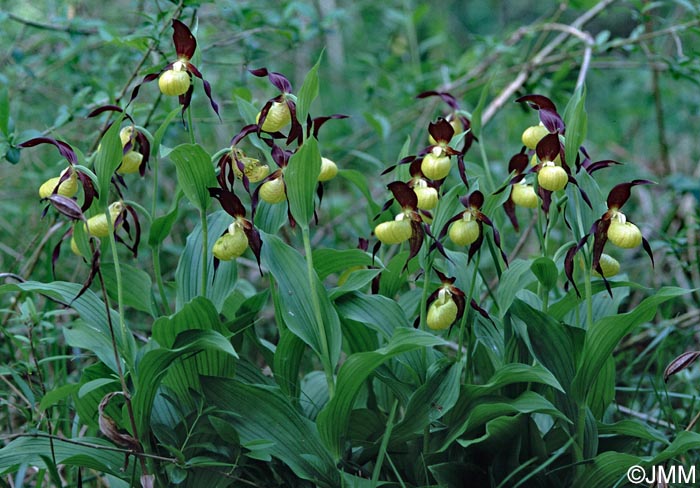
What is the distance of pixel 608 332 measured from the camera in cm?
106

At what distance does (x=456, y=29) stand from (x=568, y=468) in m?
4.69

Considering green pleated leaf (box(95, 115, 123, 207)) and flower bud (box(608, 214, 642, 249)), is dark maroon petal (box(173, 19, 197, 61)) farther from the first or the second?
flower bud (box(608, 214, 642, 249))

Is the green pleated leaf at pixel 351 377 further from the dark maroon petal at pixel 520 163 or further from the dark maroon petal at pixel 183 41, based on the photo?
the dark maroon petal at pixel 183 41

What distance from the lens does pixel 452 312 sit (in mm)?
1105

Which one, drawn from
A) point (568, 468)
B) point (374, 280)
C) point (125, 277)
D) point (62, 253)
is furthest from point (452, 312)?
point (62, 253)

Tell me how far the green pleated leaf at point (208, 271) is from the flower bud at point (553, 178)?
1.78 feet

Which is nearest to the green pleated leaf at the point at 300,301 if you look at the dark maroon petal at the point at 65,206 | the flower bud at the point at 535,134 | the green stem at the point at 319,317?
the green stem at the point at 319,317

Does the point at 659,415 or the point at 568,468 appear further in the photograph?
the point at 659,415

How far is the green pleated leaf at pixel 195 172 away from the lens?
105cm

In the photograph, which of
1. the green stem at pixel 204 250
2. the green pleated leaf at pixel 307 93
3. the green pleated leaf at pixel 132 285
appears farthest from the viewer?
the green pleated leaf at pixel 132 285

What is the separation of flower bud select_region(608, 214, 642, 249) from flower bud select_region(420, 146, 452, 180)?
0.27m

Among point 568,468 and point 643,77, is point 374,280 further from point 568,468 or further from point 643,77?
point 643,77

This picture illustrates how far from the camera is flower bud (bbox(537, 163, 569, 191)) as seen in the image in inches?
39.8

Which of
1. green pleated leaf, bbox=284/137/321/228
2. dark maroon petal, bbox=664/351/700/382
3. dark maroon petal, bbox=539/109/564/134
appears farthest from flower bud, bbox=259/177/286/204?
dark maroon petal, bbox=664/351/700/382
